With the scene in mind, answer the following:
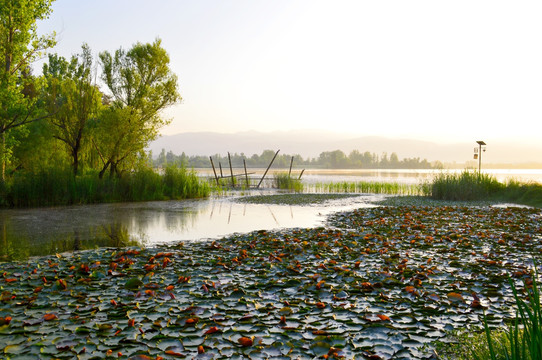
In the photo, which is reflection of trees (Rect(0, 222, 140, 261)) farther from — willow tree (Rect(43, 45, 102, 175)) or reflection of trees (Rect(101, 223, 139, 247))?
willow tree (Rect(43, 45, 102, 175))

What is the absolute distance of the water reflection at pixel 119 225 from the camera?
8.48m

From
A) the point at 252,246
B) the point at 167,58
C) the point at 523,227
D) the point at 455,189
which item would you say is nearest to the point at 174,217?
the point at 252,246

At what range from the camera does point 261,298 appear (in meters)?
Result: 4.88

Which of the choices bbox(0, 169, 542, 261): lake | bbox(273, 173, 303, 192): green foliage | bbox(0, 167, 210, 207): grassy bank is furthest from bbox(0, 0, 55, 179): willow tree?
bbox(273, 173, 303, 192): green foliage

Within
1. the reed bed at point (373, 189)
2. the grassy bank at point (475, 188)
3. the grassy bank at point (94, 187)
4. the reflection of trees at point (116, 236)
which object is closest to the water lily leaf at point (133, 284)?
the reflection of trees at point (116, 236)

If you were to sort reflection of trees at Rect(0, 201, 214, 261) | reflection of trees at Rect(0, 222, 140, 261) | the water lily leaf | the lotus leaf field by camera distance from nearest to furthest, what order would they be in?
1. the lotus leaf field
2. the water lily leaf
3. reflection of trees at Rect(0, 222, 140, 261)
4. reflection of trees at Rect(0, 201, 214, 261)

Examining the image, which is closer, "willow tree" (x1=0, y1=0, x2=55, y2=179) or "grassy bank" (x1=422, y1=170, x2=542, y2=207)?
"willow tree" (x1=0, y1=0, x2=55, y2=179)

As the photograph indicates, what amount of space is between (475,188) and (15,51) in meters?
22.6

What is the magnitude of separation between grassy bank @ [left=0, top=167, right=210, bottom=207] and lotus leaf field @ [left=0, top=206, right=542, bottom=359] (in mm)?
10801

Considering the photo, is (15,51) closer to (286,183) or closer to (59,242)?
(59,242)

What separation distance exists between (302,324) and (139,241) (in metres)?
5.83

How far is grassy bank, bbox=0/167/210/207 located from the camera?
15859 millimetres

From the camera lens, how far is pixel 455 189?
20000mm

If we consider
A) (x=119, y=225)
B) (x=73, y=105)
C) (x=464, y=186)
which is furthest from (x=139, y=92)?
(x=464, y=186)
